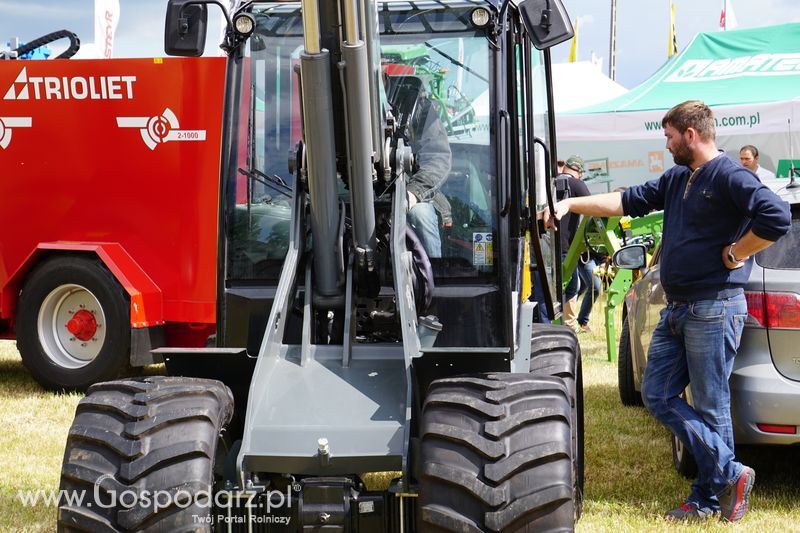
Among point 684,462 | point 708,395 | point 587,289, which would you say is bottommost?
point 684,462

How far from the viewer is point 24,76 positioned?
27.5 ft

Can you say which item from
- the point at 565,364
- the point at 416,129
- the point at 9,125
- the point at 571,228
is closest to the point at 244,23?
the point at 416,129

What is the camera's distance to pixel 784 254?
493 centimetres

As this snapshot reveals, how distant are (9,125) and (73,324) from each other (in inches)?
70.1

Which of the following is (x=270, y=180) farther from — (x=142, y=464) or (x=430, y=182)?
(x=142, y=464)

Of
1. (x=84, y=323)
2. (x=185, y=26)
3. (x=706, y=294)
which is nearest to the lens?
(x=185, y=26)

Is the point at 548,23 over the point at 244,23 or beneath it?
beneath

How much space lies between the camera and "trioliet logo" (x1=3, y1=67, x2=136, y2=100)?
8156mm

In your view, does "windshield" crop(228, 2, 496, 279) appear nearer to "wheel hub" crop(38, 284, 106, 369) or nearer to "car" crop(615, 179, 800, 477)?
"car" crop(615, 179, 800, 477)

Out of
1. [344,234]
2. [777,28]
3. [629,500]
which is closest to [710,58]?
[777,28]

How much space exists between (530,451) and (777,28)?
14.8 meters

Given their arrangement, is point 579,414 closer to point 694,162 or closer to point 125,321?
point 694,162

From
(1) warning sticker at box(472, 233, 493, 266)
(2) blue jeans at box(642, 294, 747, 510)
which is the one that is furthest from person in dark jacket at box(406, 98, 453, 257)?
(2) blue jeans at box(642, 294, 747, 510)

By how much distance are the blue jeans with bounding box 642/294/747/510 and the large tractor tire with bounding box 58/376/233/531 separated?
7.71 ft
